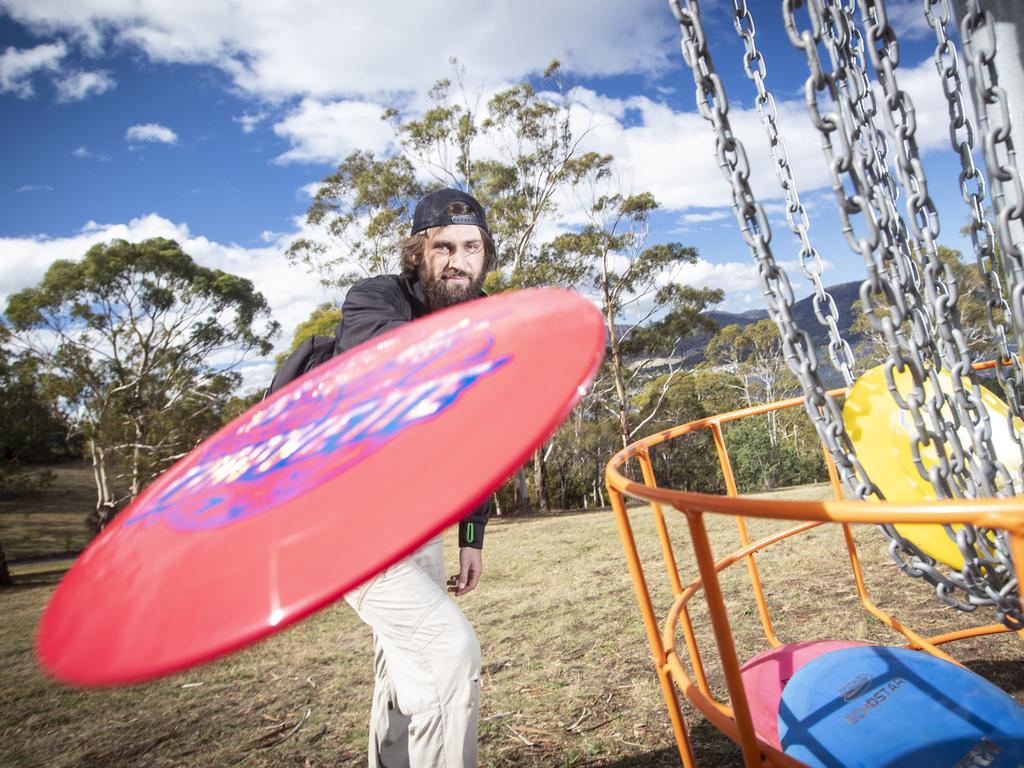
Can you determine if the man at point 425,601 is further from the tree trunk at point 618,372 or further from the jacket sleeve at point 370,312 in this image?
the tree trunk at point 618,372

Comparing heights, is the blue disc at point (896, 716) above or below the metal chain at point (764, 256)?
below

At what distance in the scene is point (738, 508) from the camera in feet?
2.67

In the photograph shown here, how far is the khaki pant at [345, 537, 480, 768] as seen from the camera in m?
1.53

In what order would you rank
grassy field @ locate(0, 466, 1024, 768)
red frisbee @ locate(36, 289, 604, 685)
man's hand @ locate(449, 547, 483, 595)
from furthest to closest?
1. grassy field @ locate(0, 466, 1024, 768)
2. man's hand @ locate(449, 547, 483, 595)
3. red frisbee @ locate(36, 289, 604, 685)

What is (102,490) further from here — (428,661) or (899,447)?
(899,447)

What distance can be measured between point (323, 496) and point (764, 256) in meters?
0.95

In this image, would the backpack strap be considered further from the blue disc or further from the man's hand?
the blue disc

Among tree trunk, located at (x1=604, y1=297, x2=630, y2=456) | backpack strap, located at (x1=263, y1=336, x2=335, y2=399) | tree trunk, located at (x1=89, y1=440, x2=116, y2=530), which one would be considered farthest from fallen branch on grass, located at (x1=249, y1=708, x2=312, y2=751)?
tree trunk, located at (x1=89, y1=440, x2=116, y2=530)

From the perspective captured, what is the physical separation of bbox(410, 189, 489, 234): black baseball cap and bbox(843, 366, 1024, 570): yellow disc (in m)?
1.45

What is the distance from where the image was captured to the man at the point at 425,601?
1.54 metres

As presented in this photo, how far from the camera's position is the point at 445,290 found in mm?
2312

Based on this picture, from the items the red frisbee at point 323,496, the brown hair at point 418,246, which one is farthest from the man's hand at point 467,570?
the brown hair at point 418,246

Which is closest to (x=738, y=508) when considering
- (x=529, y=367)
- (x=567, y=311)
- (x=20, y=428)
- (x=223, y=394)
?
(x=529, y=367)

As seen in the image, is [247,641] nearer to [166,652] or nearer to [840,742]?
[166,652]
